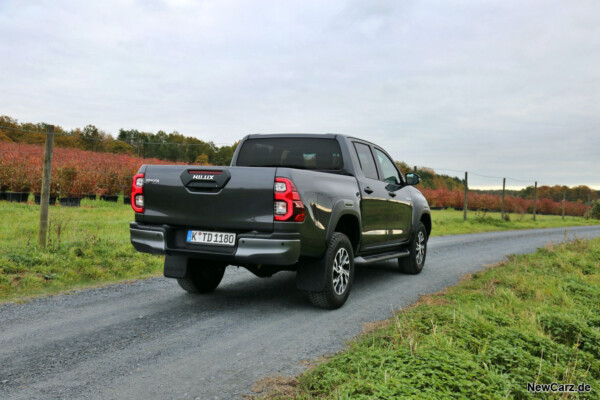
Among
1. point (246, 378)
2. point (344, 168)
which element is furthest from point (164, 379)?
point (344, 168)

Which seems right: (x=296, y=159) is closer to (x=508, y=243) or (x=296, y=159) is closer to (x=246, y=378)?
(x=246, y=378)

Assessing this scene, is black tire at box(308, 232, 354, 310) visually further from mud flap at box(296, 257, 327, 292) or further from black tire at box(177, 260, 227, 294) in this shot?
black tire at box(177, 260, 227, 294)

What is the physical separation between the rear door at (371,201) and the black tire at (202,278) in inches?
77.4

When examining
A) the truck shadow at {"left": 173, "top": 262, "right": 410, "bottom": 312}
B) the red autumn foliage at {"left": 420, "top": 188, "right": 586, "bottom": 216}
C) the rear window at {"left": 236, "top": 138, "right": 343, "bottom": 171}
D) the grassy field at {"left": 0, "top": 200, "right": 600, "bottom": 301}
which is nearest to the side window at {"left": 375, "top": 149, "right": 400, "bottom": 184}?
the rear window at {"left": 236, "top": 138, "right": 343, "bottom": 171}

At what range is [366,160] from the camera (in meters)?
6.61

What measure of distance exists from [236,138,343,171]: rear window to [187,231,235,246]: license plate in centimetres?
173

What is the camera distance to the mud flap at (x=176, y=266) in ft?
17.0

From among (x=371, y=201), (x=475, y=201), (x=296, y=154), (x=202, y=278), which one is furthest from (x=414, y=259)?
(x=475, y=201)

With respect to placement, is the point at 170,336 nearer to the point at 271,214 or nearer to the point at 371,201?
the point at 271,214

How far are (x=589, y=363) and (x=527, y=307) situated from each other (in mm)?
1454

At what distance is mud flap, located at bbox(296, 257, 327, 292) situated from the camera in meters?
5.05

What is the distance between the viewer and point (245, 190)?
15.1 ft

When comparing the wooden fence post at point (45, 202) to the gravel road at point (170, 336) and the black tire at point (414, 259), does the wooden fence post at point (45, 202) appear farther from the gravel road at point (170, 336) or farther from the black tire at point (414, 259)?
the black tire at point (414, 259)

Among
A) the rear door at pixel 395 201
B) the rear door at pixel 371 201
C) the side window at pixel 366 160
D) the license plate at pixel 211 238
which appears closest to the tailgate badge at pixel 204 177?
the license plate at pixel 211 238
